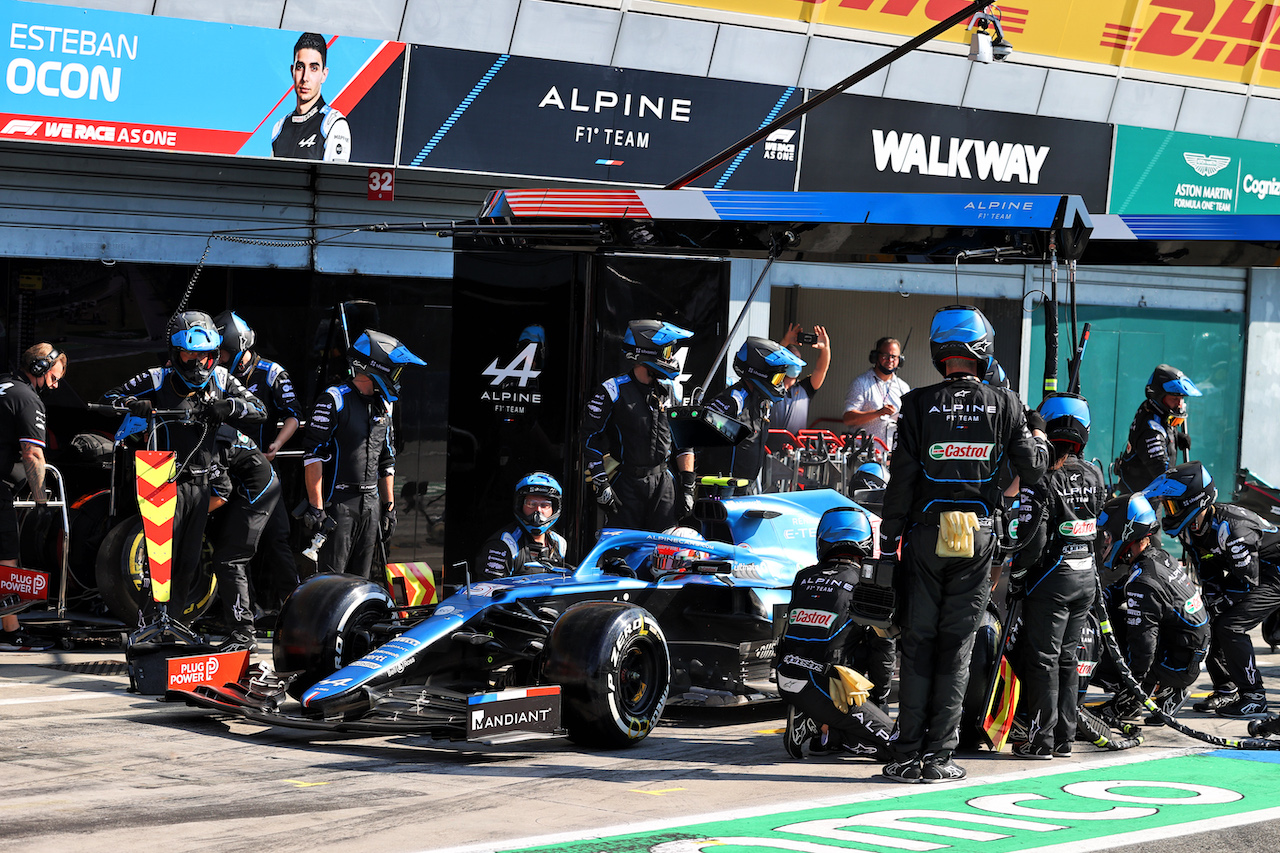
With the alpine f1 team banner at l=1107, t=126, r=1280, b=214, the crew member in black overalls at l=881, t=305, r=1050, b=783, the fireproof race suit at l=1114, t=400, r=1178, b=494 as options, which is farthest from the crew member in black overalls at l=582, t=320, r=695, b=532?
the alpine f1 team banner at l=1107, t=126, r=1280, b=214

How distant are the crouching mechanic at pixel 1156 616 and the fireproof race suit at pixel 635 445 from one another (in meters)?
3.09

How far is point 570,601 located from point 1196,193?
12664mm

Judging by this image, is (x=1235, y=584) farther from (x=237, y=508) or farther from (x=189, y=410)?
(x=189, y=410)

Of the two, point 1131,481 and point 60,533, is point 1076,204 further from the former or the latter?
point 60,533

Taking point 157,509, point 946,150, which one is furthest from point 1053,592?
point 946,150

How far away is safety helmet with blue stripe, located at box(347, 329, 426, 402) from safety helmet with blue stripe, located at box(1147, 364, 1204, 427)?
5.55m

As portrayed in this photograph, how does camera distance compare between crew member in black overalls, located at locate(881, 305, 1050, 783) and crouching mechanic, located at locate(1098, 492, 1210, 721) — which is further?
crouching mechanic, located at locate(1098, 492, 1210, 721)

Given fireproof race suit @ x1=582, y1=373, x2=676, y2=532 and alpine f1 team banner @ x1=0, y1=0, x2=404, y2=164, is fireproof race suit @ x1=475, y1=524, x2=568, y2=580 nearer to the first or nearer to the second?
fireproof race suit @ x1=582, y1=373, x2=676, y2=532

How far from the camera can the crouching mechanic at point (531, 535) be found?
8844mm

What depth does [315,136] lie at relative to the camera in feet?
40.1

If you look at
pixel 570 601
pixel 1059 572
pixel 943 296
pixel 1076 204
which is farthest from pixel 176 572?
pixel 943 296

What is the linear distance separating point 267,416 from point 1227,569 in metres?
6.60

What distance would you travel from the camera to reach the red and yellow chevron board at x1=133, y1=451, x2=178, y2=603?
367 inches

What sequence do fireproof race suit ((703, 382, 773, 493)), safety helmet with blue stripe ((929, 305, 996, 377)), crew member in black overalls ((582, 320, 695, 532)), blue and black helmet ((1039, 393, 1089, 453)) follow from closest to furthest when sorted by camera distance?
safety helmet with blue stripe ((929, 305, 996, 377)), blue and black helmet ((1039, 393, 1089, 453)), fireproof race suit ((703, 382, 773, 493)), crew member in black overalls ((582, 320, 695, 532))
